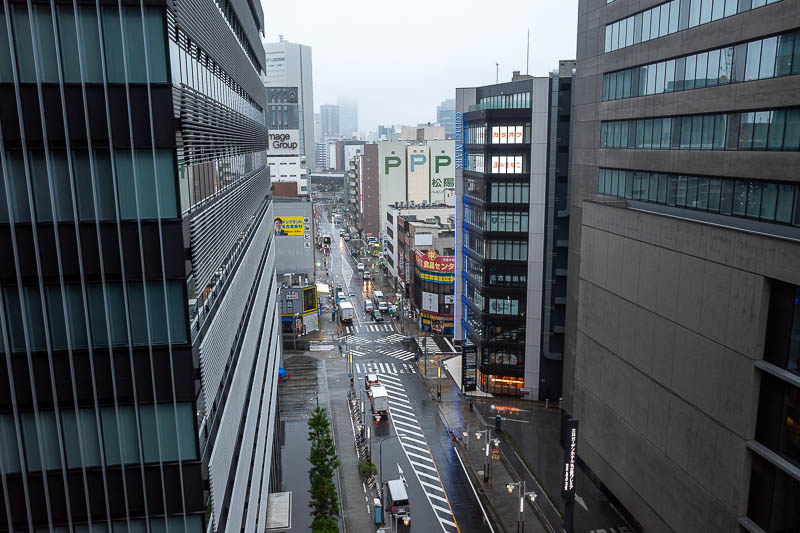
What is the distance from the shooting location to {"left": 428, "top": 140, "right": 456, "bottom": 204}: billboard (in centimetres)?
16288

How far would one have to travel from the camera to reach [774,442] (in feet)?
89.4

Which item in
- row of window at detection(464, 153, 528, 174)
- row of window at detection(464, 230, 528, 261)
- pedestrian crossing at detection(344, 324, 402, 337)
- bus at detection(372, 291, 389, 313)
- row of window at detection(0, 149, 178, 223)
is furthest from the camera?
bus at detection(372, 291, 389, 313)

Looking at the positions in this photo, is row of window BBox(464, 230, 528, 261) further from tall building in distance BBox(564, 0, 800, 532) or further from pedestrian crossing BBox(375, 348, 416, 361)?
pedestrian crossing BBox(375, 348, 416, 361)

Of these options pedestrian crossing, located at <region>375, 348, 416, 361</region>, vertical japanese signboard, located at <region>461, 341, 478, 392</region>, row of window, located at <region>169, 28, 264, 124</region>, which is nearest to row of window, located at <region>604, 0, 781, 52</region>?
row of window, located at <region>169, 28, 264, 124</region>

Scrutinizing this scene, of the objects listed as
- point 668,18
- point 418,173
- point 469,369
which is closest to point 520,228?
point 469,369

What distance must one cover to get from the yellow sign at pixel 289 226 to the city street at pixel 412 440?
68.0ft

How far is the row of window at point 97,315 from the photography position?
17.8 metres

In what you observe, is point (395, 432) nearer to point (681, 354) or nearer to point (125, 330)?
point (681, 354)

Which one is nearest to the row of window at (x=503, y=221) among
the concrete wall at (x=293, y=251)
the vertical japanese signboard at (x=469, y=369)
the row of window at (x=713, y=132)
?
the vertical japanese signboard at (x=469, y=369)

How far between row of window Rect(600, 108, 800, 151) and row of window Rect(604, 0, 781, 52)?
5437 mm

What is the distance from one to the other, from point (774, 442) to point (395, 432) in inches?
1556

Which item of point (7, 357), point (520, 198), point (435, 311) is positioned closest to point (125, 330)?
point (7, 357)

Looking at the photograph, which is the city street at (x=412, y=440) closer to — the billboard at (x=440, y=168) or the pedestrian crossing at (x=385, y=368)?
the pedestrian crossing at (x=385, y=368)

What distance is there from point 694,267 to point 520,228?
33.7 meters
